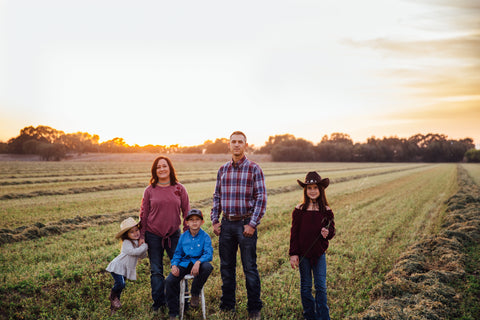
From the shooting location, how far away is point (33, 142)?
79438 millimetres

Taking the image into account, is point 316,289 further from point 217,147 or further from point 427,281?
point 217,147

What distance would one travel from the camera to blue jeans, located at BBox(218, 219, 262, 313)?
4637 mm

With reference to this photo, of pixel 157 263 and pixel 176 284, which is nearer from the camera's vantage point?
pixel 176 284

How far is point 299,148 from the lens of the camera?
4122 inches

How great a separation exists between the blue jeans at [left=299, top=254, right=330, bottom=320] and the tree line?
77.9 m

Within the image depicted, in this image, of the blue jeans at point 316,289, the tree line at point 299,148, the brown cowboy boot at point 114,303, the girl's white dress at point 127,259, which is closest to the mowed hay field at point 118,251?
the brown cowboy boot at point 114,303

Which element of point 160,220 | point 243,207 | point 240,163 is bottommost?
point 160,220

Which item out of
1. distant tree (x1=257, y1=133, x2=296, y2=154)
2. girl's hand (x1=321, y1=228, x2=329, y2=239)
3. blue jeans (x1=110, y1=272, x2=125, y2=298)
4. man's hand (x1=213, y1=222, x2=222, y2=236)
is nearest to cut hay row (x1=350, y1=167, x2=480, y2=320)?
girl's hand (x1=321, y1=228, x2=329, y2=239)

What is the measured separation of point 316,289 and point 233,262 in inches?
52.6

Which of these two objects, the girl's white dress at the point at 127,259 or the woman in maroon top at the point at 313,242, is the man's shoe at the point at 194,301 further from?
the woman in maroon top at the point at 313,242

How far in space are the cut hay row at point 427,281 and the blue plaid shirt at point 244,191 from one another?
2.42m

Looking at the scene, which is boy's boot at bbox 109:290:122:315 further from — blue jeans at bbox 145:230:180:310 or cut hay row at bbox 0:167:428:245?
cut hay row at bbox 0:167:428:245

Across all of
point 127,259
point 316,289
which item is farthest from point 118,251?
point 316,289

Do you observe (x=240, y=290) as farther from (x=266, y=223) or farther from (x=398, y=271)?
(x=266, y=223)
